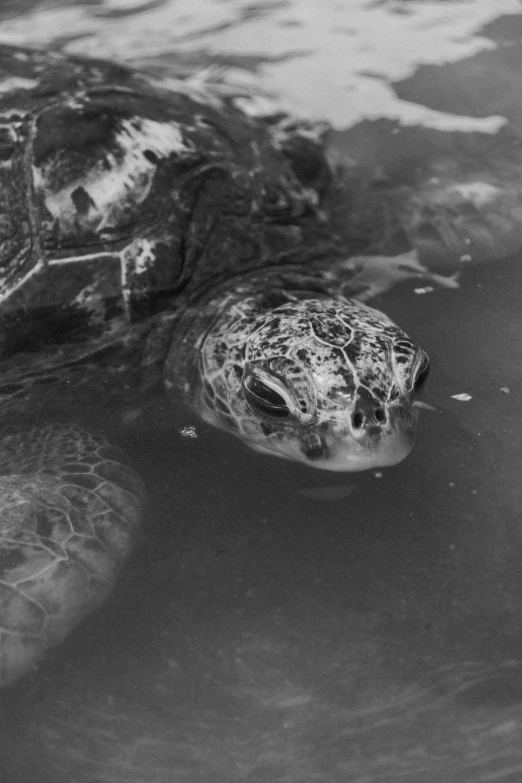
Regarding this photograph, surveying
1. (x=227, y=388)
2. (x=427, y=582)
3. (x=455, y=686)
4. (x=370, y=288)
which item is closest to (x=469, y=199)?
(x=370, y=288)

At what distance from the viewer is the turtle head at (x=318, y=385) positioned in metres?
2.54

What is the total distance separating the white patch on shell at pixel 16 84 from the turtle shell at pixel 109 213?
11mm

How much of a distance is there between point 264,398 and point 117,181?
3.47ft

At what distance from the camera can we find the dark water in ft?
7.11

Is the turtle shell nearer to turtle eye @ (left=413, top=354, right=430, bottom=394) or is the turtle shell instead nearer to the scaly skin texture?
the scaly skin texture

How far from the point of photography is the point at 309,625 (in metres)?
2.46

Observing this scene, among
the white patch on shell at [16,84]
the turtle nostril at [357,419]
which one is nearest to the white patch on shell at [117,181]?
the white patch on shell at [16,84]

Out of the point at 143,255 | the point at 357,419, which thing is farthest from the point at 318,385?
the point at 143,255

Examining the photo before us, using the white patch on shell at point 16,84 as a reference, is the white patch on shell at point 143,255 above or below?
below

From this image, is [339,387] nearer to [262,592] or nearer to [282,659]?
[262,592]

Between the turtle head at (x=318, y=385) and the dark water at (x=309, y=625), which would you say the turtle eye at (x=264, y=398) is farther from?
the dark water at (x=309, y=625)

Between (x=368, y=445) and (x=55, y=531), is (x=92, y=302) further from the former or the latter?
(x=368, y=445)

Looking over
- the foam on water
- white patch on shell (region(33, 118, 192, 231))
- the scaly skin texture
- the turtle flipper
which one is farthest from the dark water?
the foam on water

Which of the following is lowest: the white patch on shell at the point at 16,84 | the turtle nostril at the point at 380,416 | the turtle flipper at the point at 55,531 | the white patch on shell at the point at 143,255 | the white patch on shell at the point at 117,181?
the turtle flipper at the point at 55,531
